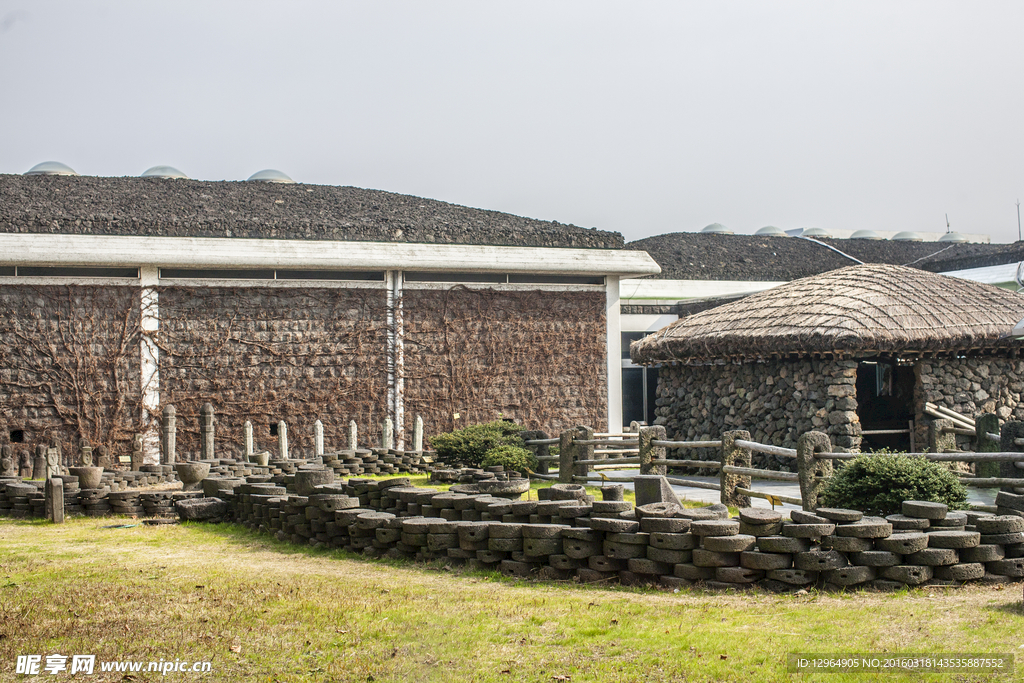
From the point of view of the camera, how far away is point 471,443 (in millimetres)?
17109

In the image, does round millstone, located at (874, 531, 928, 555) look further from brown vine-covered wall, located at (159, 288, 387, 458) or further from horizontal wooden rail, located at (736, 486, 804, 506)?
brown vine-covered wall, located at (159, 288, 387, 458)

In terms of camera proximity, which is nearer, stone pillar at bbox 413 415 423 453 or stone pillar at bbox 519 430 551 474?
stone pillar at bbox 519 430 551 474

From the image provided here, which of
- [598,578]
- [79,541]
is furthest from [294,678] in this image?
[79,541]

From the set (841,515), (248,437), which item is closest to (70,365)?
(248,437)

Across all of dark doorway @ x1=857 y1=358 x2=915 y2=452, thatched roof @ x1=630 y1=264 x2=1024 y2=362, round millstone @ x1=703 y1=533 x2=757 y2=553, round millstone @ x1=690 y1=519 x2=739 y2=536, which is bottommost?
round millstone @ x1=703 y1=533 x2=757 y2=553

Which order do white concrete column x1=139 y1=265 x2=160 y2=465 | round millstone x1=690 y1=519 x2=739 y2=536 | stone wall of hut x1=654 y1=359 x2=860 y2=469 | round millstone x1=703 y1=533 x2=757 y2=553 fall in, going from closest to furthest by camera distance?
round millstone x1=703 y1=533 x2=757 y2=553, round millstone x1=690 y1=519 x2=739 y2=536, stone wall of hut x1=654 y1=359 x2=860 y2=469, white concrete column x1=139 y1=265 x2=160 y2=465

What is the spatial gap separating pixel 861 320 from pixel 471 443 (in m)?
6.97

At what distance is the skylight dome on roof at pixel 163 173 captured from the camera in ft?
93.1

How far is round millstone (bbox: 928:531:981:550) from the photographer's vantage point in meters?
7.52

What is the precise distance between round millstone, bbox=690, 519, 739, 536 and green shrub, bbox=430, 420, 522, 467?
9217mm

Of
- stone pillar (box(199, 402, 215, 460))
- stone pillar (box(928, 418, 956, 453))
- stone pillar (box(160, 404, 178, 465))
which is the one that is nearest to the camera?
stone pillar (box(928, 418, 956, 453))

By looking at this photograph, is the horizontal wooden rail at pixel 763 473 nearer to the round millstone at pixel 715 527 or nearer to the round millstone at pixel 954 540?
the round millstone at pixel 954 540

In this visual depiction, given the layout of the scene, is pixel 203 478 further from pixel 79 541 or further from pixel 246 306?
pixel 246 306

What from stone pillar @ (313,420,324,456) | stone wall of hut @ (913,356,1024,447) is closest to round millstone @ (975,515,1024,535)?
stone wall of hut @ (913,356,1024,447)
